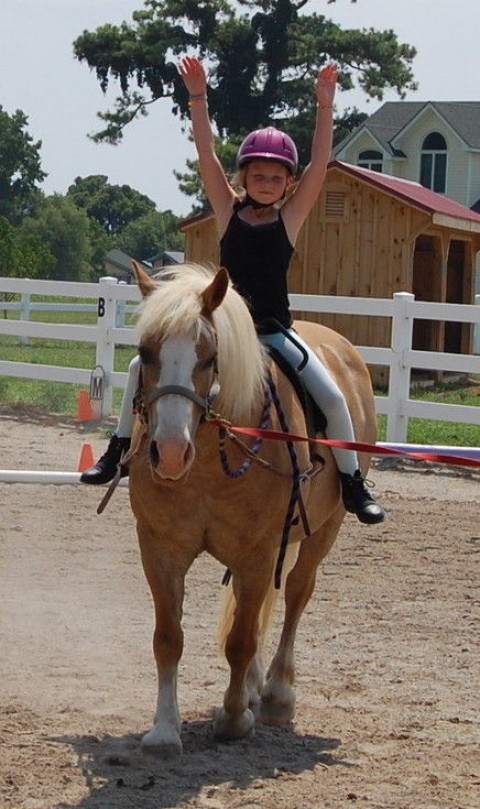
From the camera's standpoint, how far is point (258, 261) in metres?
5.21

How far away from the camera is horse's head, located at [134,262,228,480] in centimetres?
425

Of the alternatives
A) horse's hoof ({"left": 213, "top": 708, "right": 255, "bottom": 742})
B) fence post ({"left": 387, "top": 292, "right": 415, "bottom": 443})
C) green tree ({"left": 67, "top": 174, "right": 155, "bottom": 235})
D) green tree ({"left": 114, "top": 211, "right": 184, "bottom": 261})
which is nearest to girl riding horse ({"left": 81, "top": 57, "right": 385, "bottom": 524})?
horse's hoof ({"left": 213, "top": 708, "right": 255, "bottom": 742})

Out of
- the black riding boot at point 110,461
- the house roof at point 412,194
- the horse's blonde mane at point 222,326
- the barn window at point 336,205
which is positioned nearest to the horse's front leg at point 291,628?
the black riding boot at point 110,461

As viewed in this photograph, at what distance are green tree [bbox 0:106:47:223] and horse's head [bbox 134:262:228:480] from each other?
3488 inches

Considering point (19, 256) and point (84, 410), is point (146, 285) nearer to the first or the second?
point (84, 410)

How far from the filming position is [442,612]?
6.95 m

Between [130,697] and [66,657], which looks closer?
[130,697]

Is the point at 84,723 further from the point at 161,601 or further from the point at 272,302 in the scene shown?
the point at 272,302

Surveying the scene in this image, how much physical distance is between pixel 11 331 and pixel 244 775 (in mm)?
12483

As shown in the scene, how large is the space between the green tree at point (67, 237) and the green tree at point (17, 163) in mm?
9014

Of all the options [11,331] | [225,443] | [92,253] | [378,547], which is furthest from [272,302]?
[92,253]

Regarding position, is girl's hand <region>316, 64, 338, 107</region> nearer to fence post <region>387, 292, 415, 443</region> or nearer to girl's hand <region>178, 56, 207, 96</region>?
girl's hand <region>178, 56, 207, 96</region>

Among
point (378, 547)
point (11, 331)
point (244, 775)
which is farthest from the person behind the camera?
point (11, 331)

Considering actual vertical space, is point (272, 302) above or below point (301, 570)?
above
